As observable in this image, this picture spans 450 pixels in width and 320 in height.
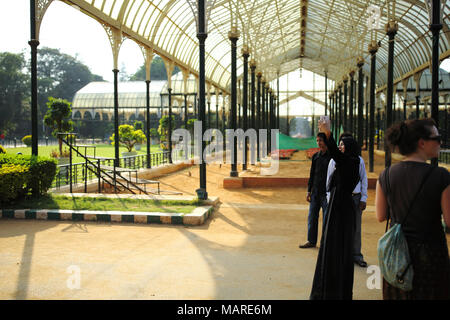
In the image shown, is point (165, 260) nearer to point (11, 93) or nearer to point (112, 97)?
point (112, 97)

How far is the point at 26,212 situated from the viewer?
6.82 meters

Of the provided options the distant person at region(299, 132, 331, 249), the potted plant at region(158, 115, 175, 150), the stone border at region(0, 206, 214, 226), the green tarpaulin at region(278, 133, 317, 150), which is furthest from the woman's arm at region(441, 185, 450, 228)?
the potted plant at region(158, 115, 175, 150)

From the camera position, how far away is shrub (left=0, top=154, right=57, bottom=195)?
7.60m

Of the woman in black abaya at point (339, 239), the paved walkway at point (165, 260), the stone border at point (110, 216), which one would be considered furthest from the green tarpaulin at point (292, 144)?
the woman in black abaya at point (339, 239)

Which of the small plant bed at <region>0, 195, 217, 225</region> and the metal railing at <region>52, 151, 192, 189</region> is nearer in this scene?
the small plant bed at <region>0, 195, 217, 225</region>

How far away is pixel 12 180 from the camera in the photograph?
7.05 m

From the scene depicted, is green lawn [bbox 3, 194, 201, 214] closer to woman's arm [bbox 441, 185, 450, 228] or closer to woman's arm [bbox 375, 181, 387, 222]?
woman's arm [bbox 375, 181, 387, 222]

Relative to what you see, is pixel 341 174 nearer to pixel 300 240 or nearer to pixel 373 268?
pixel 373 268

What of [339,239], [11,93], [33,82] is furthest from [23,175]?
[11,93]

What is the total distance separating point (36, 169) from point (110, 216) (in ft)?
7.02

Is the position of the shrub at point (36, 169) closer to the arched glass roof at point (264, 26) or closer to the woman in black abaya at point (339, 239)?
the arched glass roof at point (264, 26)

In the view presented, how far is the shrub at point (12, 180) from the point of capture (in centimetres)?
691

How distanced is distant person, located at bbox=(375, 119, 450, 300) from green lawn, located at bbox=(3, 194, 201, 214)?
489cm
